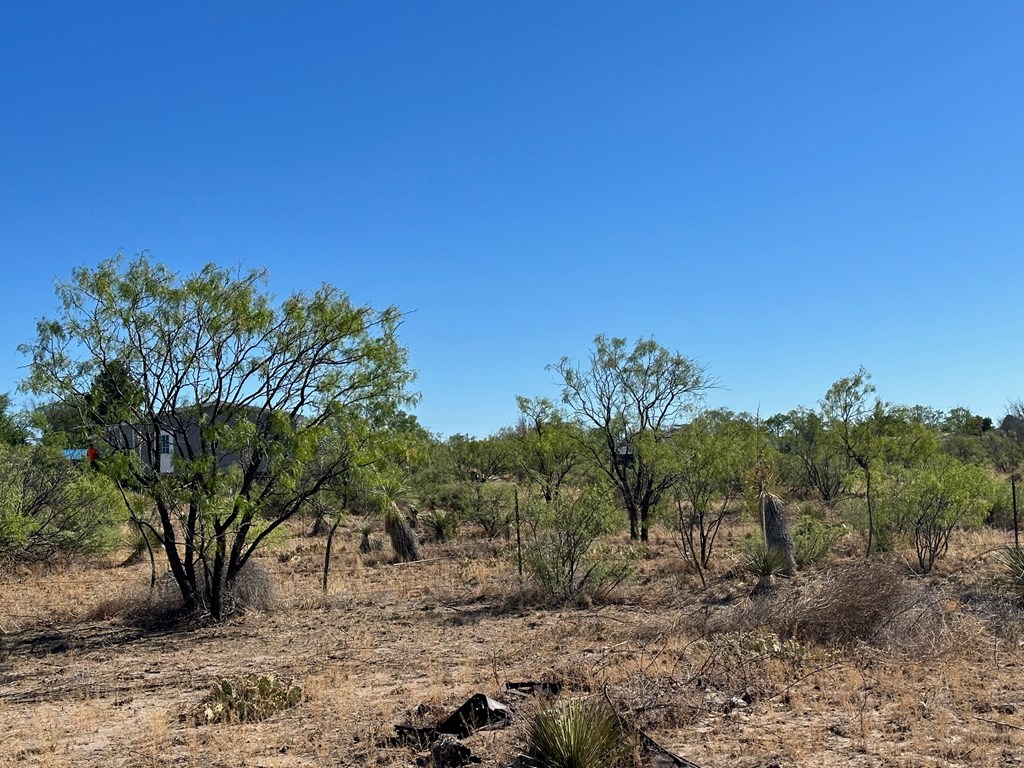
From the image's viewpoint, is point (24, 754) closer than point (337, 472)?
Yes

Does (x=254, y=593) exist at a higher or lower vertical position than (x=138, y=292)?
lower

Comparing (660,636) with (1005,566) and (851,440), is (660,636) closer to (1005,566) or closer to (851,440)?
(1005,566)

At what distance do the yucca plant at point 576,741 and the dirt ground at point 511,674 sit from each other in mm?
339

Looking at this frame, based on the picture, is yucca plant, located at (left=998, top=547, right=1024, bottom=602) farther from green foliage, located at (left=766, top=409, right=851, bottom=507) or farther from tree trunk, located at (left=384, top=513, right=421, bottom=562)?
green foliage, located at (left=766, top=409, right=851, bottom=507)

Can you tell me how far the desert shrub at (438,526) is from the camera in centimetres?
2459

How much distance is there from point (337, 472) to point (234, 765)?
23.1ft

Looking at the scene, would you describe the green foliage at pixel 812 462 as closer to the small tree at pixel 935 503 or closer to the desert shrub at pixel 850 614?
the small tree at pixel 935 503

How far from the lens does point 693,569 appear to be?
1672 cm

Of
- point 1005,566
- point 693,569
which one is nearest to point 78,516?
point 693,569

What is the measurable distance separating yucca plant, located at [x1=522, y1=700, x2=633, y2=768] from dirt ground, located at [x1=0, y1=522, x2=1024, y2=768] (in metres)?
0.34

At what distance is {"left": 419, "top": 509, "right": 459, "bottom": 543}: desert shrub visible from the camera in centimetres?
2459

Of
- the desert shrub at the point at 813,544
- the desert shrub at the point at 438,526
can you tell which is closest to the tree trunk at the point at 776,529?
the desert shrub at the point at 813,544

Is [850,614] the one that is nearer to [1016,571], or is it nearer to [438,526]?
[1016,571]

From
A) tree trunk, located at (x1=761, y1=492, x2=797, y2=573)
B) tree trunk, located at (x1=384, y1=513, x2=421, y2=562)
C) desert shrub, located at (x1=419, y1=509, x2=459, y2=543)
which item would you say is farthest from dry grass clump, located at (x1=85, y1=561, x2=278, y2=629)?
desert shrub, located at (x1=419, y1=509, x2=459, y2=543)
